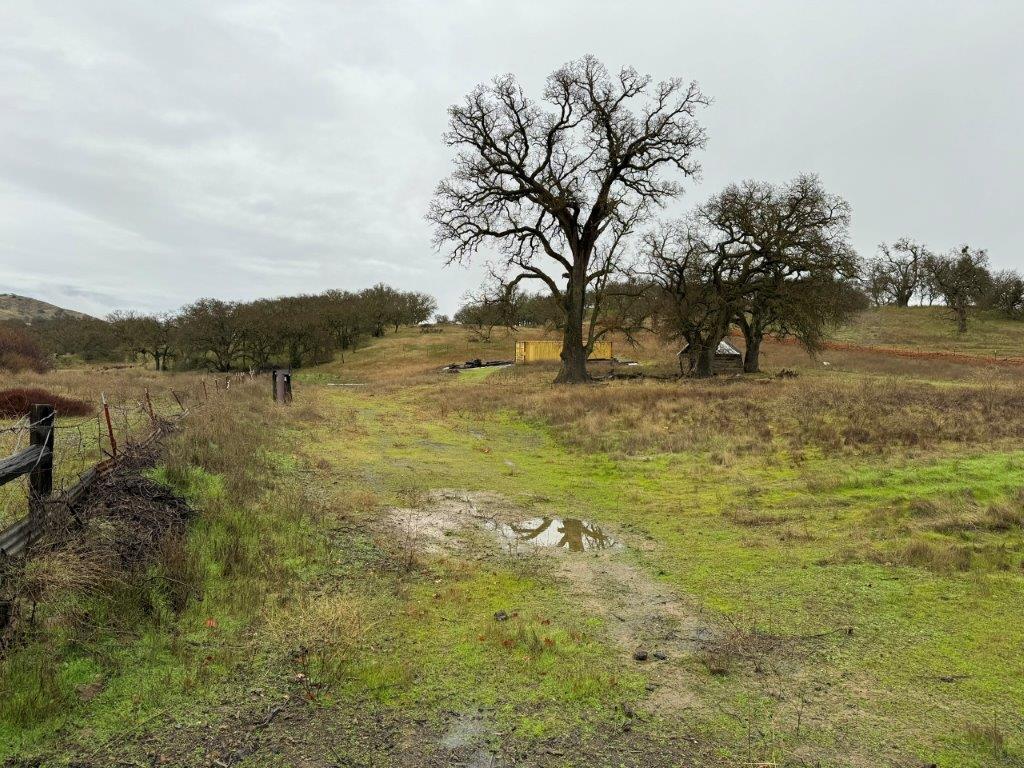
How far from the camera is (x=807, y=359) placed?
48656mm


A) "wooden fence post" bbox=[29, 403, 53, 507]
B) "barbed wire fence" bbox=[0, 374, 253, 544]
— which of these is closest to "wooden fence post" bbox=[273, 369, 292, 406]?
"barbed wire fence" bbox=[0, 374, 253, 544]

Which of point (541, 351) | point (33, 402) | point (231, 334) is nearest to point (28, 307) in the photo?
point (231, 334)

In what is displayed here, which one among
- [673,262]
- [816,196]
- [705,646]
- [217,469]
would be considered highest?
[816,196]

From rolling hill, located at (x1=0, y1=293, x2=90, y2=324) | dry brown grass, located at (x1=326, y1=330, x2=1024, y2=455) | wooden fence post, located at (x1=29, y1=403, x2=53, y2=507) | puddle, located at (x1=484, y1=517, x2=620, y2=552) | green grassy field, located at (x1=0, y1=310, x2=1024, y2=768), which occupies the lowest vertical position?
puddle, located at (x1=484, y1=517, x2=620, y2=552)

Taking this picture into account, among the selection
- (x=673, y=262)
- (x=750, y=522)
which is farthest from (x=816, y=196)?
(x=750, y=522)

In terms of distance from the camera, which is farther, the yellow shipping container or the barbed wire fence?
the yellow shipping container

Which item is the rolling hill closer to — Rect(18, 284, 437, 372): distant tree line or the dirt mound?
Rect(18, 284, 437, 372): distant tree line

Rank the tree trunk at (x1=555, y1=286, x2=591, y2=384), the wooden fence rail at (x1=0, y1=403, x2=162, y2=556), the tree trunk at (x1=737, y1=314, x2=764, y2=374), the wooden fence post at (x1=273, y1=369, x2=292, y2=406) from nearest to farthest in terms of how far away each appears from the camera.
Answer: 1. the wooden fence rail at (x1=0, y1=403, x2=162, y2=556)
2. the wooden fence post at (x1=273, y1=369, x2=292, y2=406)
3. the tree trunk at (x1=555, y1=286, x2=591, y2=384)
4. the tree trunk at (x1=737, y1=314, x2=764, y2=374)

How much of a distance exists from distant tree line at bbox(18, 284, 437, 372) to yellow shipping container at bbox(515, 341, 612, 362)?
23416mm

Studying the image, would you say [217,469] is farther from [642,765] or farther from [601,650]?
[642,765]

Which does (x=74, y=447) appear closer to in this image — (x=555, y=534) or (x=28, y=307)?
(x=555, y=534)

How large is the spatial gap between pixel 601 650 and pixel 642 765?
137 centimetres

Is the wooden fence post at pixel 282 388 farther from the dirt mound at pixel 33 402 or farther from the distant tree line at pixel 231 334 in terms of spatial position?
the distant tree line at pixel 231 334

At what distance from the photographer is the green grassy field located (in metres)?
3.73
